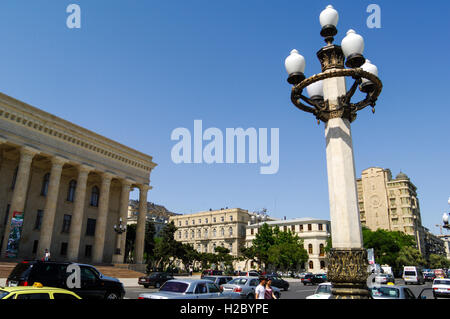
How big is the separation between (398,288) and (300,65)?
9295mm

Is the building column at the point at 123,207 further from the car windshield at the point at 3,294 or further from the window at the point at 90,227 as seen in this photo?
the car windshield at the point at 3,294

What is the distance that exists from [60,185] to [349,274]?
3722 cm

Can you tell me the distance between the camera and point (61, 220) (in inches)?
1422

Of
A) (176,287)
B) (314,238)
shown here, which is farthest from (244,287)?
(314,238)

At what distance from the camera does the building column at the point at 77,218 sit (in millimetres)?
33072

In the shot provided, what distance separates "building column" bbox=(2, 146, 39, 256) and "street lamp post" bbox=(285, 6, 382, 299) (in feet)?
96.8

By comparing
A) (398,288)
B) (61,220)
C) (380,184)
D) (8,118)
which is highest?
(380,184)

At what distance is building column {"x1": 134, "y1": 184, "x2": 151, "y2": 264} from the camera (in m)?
39.7

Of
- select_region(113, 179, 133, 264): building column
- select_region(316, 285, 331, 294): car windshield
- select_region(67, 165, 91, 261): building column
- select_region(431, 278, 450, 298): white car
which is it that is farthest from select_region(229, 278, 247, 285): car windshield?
select_region(113, 179, 133, 264): building column

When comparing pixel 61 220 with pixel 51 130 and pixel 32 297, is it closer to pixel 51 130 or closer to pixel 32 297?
pixel 51 130

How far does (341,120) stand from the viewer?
7.03 m

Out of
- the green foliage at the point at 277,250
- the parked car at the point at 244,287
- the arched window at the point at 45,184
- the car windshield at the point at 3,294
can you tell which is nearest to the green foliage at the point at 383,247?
the green foliage at the point at 277,250

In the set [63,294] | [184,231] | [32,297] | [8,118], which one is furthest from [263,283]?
[184,231]

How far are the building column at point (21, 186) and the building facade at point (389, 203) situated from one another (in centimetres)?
8621
